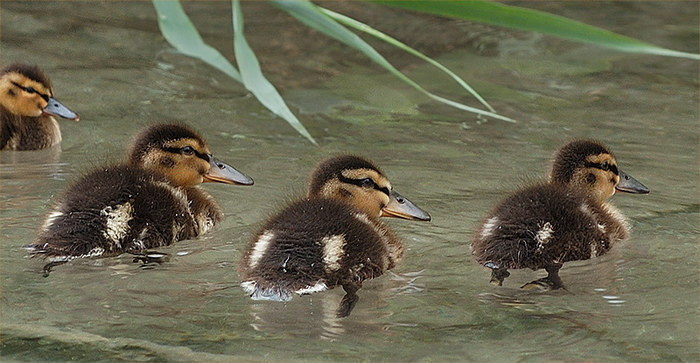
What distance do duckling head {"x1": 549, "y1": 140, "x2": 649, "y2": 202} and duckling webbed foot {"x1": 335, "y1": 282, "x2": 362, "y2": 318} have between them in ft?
3.32

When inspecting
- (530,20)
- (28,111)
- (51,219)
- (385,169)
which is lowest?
(28,111)

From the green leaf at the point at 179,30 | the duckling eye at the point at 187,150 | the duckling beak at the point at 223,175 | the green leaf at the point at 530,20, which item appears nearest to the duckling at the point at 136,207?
the duckling eye at the point at 187,150

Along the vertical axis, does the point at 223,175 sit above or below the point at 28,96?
above

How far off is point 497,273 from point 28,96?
2.53m

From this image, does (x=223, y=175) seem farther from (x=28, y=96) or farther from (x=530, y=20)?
(x=28, y=96)

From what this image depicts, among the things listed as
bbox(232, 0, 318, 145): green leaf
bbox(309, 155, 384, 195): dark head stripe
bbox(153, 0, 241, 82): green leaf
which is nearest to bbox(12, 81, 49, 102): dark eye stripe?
bbox(153, 0, 241, 82): green leaf

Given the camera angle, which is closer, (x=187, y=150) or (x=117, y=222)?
(x=117, y=222)

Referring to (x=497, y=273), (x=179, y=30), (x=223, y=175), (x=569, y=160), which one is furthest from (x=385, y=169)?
(x=497, y=273)

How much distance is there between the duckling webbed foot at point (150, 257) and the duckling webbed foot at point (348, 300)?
63 centimetres

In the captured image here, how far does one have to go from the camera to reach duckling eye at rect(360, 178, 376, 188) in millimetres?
4074

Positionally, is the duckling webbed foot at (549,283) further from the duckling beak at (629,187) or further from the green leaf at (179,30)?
the green leaf at (179,30)

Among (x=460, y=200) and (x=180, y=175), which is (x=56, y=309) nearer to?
(x=180, y=175)

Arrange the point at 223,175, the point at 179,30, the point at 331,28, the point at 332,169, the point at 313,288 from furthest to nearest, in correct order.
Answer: the point at 179,30, the point at 331,28, the point at 223,175, the point at 332,169, the point at 313,288

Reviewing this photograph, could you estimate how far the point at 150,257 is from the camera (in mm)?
3920
